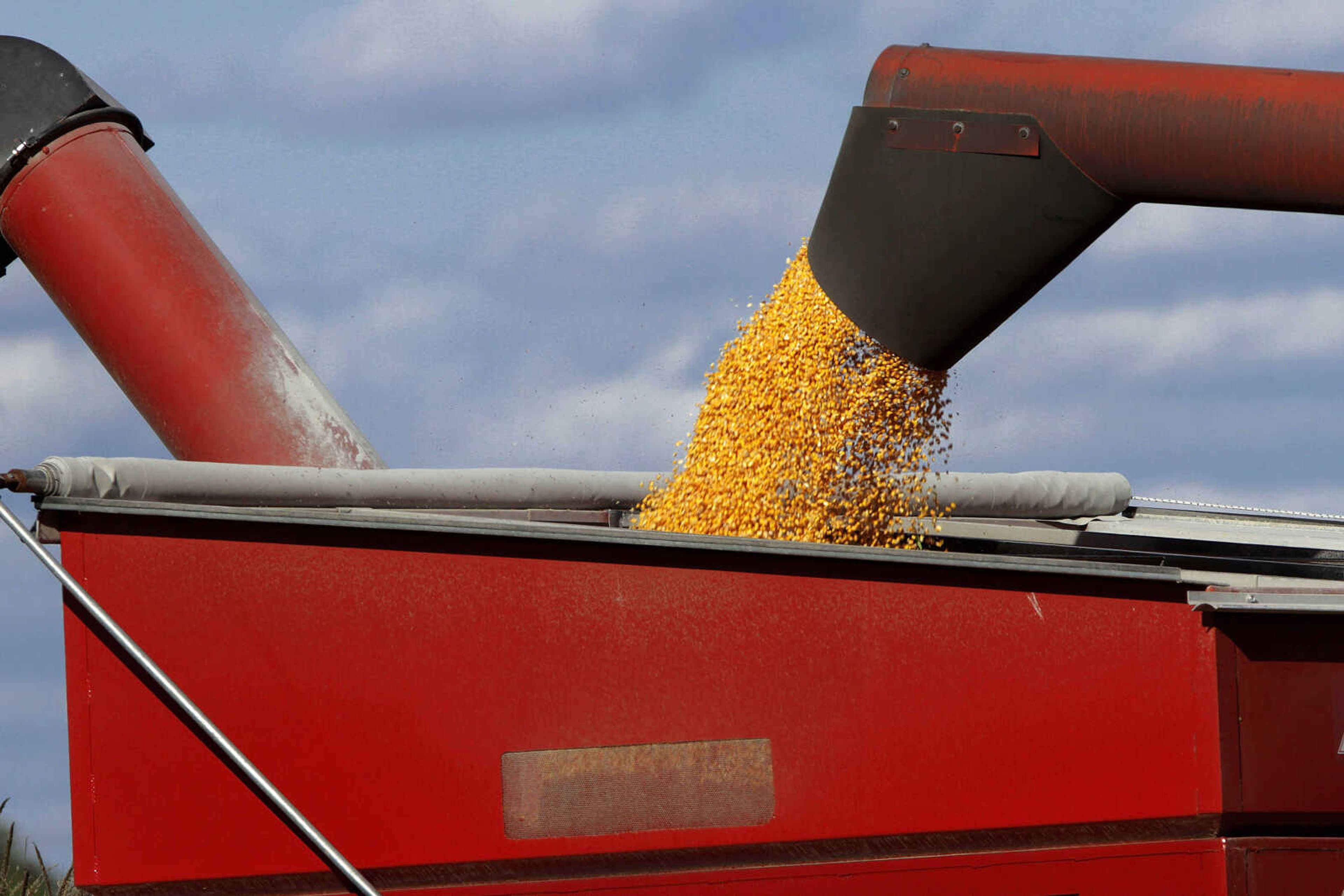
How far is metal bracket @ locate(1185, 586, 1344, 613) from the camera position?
276cm

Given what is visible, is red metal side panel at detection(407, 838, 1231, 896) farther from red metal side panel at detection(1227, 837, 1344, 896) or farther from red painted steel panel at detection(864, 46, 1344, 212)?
red painted steel panel at detection(864, 46, 1344, 212)

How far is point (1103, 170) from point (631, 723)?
151 centimetres

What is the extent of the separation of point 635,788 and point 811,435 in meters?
1.15

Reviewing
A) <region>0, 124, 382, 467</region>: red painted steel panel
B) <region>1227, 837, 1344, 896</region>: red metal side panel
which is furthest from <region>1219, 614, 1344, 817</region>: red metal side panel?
<region>0, 124, 382, 467</region>: red painted steel panel

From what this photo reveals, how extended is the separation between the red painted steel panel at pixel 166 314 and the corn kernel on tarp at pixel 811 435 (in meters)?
1.56

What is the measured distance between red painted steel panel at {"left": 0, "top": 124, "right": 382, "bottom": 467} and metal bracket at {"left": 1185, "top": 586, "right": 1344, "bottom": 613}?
2826mm

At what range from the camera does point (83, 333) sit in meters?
4.98

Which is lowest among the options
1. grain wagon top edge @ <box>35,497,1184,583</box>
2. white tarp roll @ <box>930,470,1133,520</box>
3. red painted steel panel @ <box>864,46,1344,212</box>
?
grain wagon top edge @ <box>35,497,1184,583</box>

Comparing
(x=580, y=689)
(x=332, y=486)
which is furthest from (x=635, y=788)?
(x=332, y=486)

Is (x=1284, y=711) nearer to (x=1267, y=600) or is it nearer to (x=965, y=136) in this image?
(x=1267, y=600)

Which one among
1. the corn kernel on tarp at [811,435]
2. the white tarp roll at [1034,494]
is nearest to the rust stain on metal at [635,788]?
the corn kernel on tarp at [811,435]

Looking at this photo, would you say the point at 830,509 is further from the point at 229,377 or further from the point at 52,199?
the point at 52,199

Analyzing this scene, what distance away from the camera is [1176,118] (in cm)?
291

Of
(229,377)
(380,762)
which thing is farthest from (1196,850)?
(229,377)
